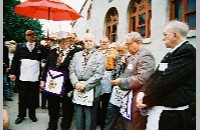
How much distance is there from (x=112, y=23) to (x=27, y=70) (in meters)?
6.47

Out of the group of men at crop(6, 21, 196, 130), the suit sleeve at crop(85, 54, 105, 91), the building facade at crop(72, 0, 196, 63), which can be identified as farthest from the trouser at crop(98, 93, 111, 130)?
the building facade at crop(72, 0, 196, 63)

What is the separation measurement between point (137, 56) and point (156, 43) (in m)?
4.04

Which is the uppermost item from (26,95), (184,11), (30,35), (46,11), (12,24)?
(12,24)

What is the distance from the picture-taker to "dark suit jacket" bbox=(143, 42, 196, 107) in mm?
2475

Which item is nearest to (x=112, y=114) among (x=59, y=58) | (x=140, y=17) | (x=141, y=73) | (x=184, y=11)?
(x=141, y=73)

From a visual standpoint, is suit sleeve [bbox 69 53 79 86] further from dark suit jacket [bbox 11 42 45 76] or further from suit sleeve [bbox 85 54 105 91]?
dark suit jacket [bbox 11 42 45 76]

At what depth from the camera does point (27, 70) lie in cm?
495

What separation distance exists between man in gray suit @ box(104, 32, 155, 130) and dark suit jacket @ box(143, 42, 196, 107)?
2.60ft

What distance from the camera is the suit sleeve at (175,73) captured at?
8.10 ft

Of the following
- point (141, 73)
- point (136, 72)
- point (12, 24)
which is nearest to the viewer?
point (141, 73)

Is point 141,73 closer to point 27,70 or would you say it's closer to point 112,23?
point 27,70

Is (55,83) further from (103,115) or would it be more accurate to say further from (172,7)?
(172,7)

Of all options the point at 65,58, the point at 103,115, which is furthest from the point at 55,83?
the point at 103,115

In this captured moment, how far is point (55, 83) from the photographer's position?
4367mm
